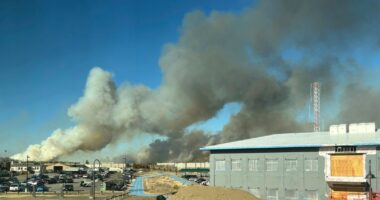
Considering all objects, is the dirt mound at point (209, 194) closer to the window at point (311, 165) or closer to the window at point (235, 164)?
the window at point (235, 164)

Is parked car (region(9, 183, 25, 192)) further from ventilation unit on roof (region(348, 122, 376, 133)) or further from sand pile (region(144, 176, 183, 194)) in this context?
ventilation unit on roof (region(348, 122, 376, 133))

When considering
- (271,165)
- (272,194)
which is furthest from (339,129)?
(272,194)

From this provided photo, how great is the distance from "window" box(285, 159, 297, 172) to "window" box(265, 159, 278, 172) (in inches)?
59.6

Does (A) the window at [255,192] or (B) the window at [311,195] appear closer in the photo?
(B) the window at [311,195]

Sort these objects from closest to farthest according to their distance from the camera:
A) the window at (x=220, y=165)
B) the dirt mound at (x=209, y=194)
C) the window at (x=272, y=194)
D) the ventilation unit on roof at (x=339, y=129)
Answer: the dirt mound at (x=209, y=194)
the window at (x=272, y=194)
the ventilation unit on roof at (x=339, y=129)
the window at (x=220, y=165)

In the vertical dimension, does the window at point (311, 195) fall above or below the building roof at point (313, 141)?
below

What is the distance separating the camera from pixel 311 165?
52844 millimetres

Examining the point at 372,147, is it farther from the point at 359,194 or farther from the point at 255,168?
the point at 255,168

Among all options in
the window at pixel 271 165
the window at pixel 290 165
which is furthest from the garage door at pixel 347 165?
the window at pixel 271 165

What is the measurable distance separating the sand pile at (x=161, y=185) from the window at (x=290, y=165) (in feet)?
122

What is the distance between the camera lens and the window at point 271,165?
183 feet

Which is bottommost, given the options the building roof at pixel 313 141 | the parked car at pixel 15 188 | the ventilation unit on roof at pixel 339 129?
→ the parked car at pixel 15 188

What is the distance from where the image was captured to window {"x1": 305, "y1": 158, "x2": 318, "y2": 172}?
172 feet

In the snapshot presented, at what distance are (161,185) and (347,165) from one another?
56940 millimetres
